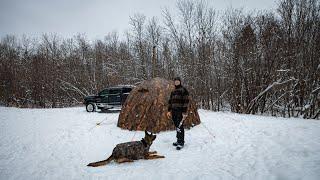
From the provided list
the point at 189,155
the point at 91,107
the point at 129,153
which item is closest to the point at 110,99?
the point at 91,107

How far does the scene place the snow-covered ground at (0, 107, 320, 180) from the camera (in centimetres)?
457

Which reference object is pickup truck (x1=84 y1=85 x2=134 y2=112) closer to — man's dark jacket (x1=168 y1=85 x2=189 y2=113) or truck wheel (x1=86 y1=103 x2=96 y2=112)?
truck wheel (x1=86 y1=103 x2=96 y2=112)

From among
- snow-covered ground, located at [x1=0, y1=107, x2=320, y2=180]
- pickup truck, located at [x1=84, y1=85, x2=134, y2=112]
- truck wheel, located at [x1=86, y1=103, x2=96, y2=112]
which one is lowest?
snow-covered ground, located at [x1=0, y1=107, x2=320, y2=180]

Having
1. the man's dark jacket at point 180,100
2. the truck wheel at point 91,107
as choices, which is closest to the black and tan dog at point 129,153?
the man's dark jacket at point 180,100

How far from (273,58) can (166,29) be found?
11590mm

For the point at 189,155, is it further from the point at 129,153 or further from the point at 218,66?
the point at 218,66

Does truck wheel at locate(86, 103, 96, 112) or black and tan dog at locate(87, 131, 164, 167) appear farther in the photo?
truck wheel at locate(86, 103, 96, 112)

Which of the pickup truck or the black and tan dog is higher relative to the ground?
the pickup truck

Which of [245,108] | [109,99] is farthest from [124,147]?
[245,108]

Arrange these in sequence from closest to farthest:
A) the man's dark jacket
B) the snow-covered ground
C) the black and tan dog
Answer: the snow-covered ground
the black and tan dog
the man's dark jacket

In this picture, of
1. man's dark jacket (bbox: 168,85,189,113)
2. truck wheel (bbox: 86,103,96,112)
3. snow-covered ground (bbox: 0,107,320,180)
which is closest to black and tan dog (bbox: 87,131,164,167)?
snow-covered ground (bbox: 0,107,320,180)

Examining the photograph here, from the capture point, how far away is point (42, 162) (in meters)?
5.83

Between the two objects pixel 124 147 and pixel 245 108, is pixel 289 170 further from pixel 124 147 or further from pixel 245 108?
pixel 245 108

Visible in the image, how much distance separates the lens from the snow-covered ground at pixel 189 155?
4566 millimetres
